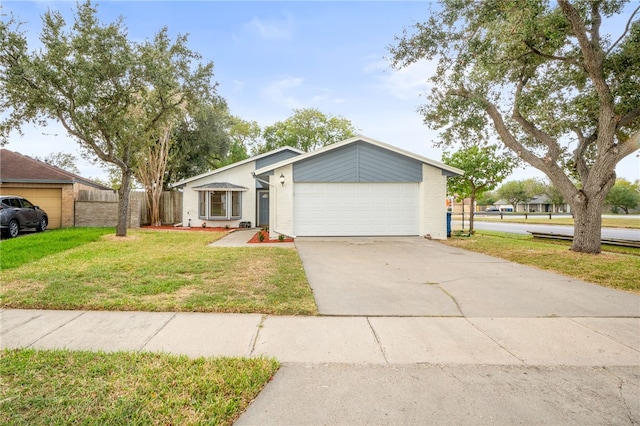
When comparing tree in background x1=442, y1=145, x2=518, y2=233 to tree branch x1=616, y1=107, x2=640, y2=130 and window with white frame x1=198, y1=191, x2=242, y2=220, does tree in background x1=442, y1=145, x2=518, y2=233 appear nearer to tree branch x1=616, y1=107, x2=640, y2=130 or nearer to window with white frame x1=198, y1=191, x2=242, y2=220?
tree branch x1=616, y1=107, x2=640, y2=130

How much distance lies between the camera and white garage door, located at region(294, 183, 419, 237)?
12.3 m

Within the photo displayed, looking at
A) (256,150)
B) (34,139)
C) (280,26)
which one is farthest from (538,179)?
(34,139)

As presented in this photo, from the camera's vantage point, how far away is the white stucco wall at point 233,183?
57.9 feet

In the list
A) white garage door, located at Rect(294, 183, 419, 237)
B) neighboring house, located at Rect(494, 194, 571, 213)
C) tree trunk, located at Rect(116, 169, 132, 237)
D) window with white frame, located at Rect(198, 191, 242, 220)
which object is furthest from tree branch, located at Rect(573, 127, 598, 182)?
neighboring house, located at Rect(494, 194, 571, 213)

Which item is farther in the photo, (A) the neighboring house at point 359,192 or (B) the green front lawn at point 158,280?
(A) the neighboring house at point 359,192

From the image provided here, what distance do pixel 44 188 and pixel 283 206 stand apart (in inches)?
Result: 458

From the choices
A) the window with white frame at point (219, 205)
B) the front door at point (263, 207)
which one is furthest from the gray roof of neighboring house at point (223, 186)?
the front door at point (263, 207)

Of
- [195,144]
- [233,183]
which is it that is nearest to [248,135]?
[195,144]

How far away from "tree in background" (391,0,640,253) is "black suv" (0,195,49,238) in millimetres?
14576

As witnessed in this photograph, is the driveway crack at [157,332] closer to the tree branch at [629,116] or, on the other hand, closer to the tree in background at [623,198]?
the tree branch at [629,116]

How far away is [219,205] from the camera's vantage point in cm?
1736

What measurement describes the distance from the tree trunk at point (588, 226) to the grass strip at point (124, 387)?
1035cm

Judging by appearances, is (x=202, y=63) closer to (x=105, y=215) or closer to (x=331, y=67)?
(x=331, y=67)

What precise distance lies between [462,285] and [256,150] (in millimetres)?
31720
